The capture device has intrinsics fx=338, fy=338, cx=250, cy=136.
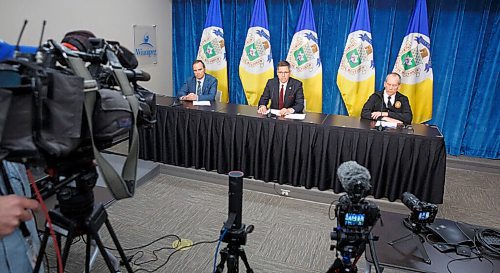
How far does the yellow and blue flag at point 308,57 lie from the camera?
14.9 feet

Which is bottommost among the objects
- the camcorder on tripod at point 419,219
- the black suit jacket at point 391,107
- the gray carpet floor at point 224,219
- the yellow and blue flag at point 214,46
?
the gray carpet floor at point 224,219

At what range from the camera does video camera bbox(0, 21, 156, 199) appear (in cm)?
68

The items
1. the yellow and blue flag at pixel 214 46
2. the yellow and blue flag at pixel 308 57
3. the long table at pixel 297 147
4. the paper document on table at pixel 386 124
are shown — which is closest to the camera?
the long table at pixel 297 147

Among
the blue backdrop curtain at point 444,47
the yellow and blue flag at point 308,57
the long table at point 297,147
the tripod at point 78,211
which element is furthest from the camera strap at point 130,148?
the blue backdrop curtain at point 444,47

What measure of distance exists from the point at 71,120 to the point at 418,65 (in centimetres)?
442

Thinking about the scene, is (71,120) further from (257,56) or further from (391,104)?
(257,56)

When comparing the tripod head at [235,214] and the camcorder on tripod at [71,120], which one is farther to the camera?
the tripod head at [235,214]

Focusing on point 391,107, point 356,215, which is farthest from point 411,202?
point 391,107

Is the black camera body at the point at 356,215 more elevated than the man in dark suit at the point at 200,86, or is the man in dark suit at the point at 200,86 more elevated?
the man in dark suit at the point at 200,86

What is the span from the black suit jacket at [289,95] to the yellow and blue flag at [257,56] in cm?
93

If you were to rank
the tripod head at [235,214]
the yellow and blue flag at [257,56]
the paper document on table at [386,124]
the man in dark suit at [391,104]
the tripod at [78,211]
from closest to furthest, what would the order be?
the tripod at [78,211], the tripod head at [235,214], the paper document on table at [386,124], the man in dark suit at [391,104], the yellow and blue flag at [257,56]

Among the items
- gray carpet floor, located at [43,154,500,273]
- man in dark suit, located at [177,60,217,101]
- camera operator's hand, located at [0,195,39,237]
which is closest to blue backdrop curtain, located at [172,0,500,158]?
gray carpet floor, located at [43,154,500,273]

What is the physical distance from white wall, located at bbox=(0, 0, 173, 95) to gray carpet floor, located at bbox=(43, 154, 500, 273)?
174 cm

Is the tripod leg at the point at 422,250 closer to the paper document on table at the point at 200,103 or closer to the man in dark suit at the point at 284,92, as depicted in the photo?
the man in dark suit at the point at 284,92
